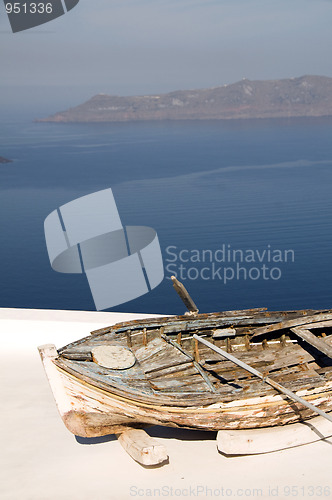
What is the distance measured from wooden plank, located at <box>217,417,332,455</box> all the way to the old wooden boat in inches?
2.5

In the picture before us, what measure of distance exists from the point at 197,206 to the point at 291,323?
4114 centimetres

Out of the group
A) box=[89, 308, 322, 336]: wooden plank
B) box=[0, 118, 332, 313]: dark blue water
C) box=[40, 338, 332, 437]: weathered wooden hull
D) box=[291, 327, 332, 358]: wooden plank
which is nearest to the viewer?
box=[40, 338, 332, 437]: weathered wooden hull

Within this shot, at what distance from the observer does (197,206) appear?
1849 inches

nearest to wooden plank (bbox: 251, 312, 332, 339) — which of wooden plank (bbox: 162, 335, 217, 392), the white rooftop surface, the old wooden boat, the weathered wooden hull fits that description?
the old wooden boat

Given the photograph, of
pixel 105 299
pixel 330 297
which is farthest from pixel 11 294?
pixel 330 297

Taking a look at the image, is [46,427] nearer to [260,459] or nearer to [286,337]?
[260,459]

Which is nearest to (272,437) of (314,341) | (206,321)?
(314,341)

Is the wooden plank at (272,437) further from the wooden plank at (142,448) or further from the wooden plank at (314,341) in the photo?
the wooden plank at (314,341)

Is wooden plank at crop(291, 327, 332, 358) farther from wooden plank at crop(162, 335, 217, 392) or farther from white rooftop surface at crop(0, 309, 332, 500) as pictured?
wooden plank at crop(162, 335, 217, 392)

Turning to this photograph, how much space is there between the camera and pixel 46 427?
5852mm

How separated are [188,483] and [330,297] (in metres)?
25.0

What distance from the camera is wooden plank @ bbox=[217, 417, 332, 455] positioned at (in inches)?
197

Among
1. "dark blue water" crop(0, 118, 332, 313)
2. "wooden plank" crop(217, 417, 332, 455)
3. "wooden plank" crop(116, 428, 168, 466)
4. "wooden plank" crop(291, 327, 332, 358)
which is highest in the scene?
"wooden plank" crop(116, 428, 168, 466)

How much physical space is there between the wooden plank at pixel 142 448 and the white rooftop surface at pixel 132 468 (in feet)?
0.65
